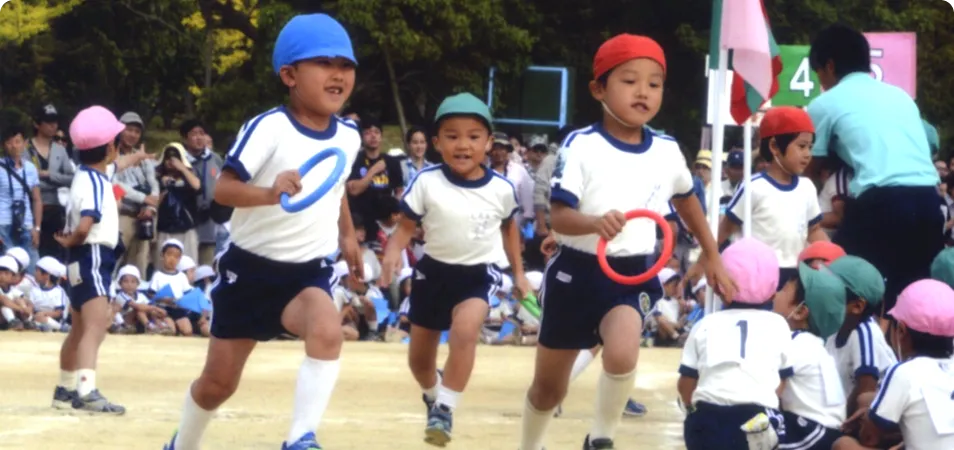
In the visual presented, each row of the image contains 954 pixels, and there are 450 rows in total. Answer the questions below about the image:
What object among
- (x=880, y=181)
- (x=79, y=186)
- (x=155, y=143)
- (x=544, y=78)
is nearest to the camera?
(x=880, y=181)

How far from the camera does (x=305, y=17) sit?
695cm

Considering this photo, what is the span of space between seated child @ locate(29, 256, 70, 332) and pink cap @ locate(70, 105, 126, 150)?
5.75 metres

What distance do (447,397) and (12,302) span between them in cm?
775

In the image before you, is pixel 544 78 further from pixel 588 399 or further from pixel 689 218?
pixel 689 218

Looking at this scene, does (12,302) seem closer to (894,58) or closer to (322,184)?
(894,58)

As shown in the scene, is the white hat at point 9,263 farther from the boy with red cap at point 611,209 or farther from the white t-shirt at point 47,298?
the boy with red cap at point 611,209

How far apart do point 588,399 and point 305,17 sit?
4762 mm

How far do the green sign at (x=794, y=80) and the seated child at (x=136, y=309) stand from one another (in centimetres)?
594

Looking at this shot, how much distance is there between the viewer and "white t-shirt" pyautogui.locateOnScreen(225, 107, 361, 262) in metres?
6.80

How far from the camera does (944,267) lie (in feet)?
25.7

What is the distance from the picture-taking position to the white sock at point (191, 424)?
22.9 feet

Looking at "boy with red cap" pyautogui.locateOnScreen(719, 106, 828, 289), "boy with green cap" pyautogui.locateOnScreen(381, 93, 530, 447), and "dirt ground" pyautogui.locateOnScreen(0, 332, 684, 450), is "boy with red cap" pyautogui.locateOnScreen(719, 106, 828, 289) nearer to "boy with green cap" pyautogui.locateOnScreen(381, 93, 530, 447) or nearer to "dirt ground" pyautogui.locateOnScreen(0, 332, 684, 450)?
"dirt ground" pyautogui.locateOnScreen(0, 332, 684, 450)

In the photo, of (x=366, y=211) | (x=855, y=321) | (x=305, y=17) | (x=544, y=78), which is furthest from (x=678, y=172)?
(x=544, y=78)

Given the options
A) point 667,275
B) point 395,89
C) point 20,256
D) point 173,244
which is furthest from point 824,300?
point 395,89
